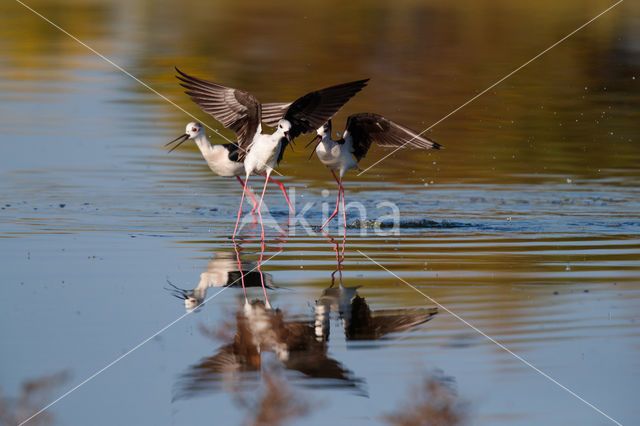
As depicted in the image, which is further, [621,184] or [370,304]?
[621,184]

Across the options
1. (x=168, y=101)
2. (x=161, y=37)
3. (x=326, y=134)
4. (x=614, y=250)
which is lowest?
(x=614, y=250)

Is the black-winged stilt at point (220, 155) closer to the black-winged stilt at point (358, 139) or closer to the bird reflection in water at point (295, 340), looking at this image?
the black-winged stilt at point (358, 139)

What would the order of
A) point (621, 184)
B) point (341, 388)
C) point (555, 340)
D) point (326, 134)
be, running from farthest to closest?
1. point (621, 184)
2. point (326, 134)
3. point (555, 340)
4. point (341, 388)

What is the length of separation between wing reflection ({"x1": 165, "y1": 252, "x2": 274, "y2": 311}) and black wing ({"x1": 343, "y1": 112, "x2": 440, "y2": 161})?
10.1 ft

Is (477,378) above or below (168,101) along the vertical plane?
below

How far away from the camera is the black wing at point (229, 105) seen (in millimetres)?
10867

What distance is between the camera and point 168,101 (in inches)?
787

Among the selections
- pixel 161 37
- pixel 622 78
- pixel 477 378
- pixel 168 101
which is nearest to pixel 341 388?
pixel 477 378

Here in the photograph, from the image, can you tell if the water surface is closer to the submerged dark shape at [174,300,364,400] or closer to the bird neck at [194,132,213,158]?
the submerged dark shape at [174,300,364,400]

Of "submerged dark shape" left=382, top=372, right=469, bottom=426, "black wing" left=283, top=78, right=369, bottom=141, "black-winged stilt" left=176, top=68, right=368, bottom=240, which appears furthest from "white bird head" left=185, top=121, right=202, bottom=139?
"submerged dark shape" left=382, top=372, right=469, bottom=426

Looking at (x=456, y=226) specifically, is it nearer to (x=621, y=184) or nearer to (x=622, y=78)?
(x=621, y=184)

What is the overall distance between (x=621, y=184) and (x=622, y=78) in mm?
11765

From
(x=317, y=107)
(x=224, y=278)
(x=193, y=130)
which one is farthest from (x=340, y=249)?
(x=193, y=130)

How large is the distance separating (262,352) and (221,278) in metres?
1.96
